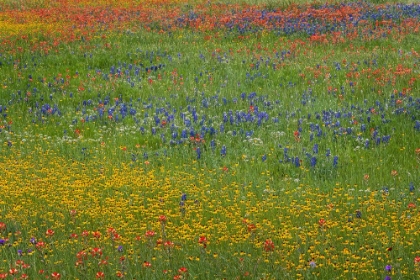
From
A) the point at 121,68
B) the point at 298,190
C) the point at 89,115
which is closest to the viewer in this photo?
the point at 298,190

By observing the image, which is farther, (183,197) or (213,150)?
(213,150)

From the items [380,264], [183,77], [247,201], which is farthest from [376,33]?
[380,264]

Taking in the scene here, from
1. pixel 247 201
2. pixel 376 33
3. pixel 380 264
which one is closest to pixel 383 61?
pixel 376 33

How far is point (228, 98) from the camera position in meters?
12.5

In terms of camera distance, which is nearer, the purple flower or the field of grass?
the field of grass

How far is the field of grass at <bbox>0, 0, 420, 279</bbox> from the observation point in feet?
20.2

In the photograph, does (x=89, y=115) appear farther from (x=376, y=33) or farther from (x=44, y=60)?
(x=376, y=33)

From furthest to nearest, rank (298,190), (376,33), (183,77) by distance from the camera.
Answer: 1. (376,33)
2. (183,77)
3. (298,190)

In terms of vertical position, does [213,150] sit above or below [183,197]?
below

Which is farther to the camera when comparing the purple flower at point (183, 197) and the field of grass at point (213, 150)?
the purple flower at point (183, 197)

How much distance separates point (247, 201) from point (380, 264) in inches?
87.9

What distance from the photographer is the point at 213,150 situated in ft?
32.3

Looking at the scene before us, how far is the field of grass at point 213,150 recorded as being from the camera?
6.17 meters

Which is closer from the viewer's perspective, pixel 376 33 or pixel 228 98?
pixel 228 98
